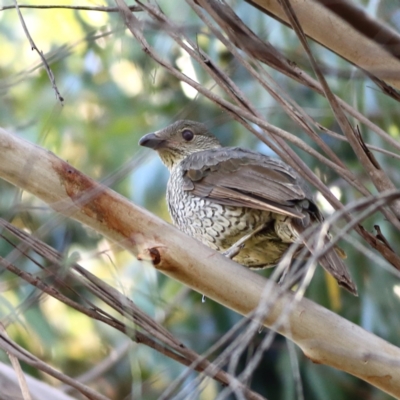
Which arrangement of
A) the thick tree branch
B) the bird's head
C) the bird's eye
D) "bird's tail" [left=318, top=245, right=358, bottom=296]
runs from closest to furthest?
the thick tree branch → "bird's tail" [left=318, top=245, right=358, bottom=296] → the bird's head → the bird's eye

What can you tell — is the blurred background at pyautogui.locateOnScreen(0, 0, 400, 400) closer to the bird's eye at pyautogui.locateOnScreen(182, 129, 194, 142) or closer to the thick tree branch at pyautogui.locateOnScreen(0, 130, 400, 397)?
the bird's eye at pyautogui.locateOnScreen(182, 129, 194, 142)

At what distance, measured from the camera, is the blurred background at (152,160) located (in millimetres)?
3932

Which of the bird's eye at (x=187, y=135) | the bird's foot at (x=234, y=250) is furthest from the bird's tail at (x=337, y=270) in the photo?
the bird's eye at (x=187, y=135)

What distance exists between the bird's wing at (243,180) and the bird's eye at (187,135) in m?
0.32

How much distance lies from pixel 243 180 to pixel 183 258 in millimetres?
1199

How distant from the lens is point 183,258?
2.02 meters

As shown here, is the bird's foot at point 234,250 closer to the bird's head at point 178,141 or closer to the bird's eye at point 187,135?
the bird's head at point 178,141

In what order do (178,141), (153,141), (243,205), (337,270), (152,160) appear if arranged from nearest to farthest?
(337,270)
(243,205)
(153,141)
(178,141)
(152,160)

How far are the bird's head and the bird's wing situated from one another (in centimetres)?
24

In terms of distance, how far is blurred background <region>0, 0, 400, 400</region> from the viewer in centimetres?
393

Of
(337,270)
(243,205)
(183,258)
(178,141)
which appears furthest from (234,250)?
(178,141)

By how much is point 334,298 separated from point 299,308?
2377mm

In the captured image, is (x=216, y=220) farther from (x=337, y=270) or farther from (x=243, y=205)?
(x=337, y=270)

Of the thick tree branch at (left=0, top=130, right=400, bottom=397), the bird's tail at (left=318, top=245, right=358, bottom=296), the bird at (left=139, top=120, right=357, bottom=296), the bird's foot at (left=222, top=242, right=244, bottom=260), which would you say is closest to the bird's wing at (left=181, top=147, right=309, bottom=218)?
the bird at (left=139, top=120, right=357, bottom=296)
